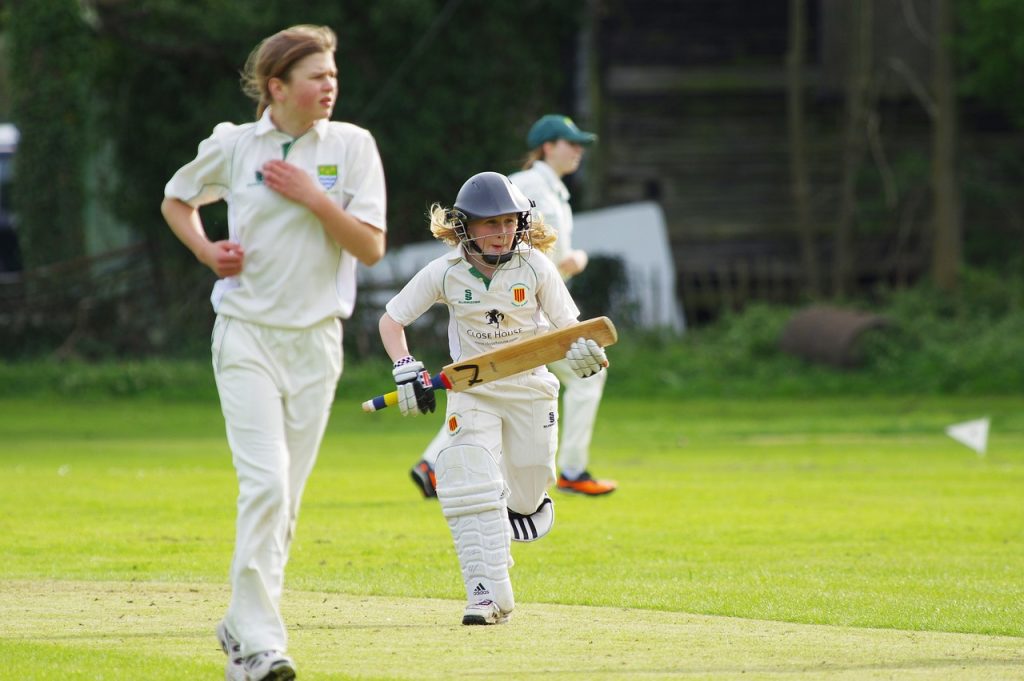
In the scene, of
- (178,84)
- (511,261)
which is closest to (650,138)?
(178,84)

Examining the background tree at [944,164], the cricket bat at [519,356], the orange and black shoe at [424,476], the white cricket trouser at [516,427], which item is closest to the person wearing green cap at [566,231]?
the orange and black shoe at [424,476]

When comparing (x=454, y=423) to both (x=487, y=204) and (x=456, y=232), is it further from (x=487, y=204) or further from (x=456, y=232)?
(x=487, y=204)

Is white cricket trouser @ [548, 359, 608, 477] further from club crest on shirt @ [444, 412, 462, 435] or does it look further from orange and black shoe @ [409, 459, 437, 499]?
club crest on shirt @ [444, 412, 462, 435]

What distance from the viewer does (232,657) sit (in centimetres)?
529

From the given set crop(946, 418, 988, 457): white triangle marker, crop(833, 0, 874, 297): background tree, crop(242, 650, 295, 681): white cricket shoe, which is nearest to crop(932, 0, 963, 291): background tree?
crop(833, 0, 874, 297): background tree

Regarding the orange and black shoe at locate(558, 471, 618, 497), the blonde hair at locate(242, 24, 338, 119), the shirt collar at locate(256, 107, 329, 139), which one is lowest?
the orange and black shoe at locate(558, 471, 618, 497)

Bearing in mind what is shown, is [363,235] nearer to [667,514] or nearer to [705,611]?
[705,611]

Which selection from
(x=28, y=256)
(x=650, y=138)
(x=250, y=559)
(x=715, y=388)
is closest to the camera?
(x=250, y=559)

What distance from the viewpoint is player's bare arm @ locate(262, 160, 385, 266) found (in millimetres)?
5438

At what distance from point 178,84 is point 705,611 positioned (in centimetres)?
1952

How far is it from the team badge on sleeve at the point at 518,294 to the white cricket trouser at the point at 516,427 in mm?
287

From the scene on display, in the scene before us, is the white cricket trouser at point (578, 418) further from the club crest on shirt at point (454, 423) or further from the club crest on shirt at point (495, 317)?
the club crest on shirt at point (454, 423)

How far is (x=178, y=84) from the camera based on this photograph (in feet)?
81.4

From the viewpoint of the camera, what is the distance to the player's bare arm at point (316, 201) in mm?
5438
